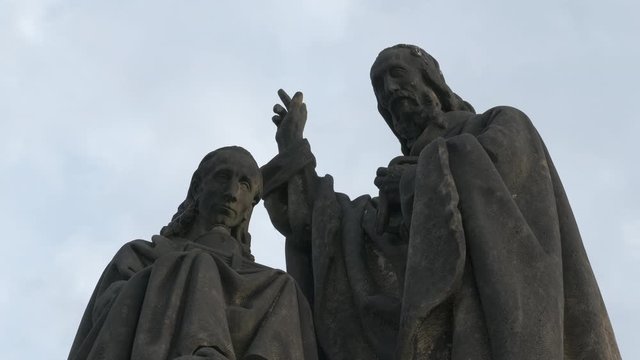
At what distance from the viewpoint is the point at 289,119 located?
1352 centimetres

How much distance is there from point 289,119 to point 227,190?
150cm

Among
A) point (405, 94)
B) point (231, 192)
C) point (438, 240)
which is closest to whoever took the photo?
point (438, 240)

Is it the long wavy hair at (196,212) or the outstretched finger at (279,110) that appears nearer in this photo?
the long wavy hair at (196,212)

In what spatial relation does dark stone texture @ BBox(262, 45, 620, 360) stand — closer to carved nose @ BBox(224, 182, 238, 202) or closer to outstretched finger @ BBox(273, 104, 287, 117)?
outstretched finger @ BBox(273, 104, 287, 117)

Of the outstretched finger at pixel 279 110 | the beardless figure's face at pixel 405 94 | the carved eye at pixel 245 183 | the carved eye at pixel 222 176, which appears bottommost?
the carved eye at pixel 245 183

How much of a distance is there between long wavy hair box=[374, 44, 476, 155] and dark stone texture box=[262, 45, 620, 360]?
1 centimetres

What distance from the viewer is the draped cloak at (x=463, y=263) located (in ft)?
35.1

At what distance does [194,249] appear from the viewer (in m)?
11.4

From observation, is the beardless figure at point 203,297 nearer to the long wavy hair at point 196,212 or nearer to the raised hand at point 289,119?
the long wavy hair at point 196,212

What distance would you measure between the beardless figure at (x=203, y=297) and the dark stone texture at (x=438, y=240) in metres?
0.70

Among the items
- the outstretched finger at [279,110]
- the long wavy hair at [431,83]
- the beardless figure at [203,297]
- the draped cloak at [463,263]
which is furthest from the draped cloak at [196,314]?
the outstretched finger at [279,110]

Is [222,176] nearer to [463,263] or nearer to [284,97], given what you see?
[284,97]

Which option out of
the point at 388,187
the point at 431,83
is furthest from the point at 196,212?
the point at 431,83

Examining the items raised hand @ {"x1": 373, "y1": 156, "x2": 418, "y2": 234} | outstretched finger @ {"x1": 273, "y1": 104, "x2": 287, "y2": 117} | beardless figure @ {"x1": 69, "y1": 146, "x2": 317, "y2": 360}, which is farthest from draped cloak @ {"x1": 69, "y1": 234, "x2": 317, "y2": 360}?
outstretched finger @ {"x1": 273, "y1": 104, "x2": 287, "y2": 117}
